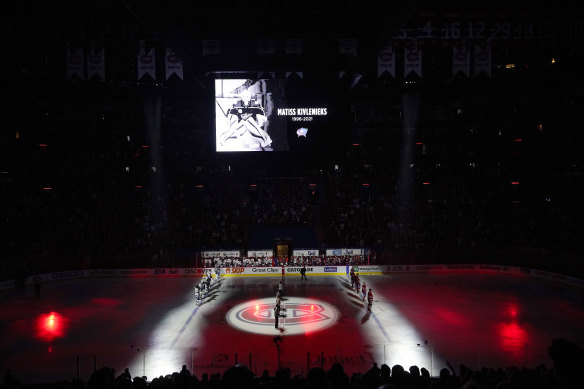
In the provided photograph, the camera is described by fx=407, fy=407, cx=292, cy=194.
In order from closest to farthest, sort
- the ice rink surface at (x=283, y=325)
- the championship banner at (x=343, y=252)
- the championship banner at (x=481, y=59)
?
1. the ice rink surface at (x=283, y=325)
2. the championship banner at (x=481, y=59)
3. the championship banner at (x=343, y=252)

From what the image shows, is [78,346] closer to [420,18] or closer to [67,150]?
[420,18]

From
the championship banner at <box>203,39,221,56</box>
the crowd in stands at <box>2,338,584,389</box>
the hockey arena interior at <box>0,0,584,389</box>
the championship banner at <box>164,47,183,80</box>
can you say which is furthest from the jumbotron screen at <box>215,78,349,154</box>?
the championship banner at <box>164,47,183,80</box>

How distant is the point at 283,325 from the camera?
65.8 feet

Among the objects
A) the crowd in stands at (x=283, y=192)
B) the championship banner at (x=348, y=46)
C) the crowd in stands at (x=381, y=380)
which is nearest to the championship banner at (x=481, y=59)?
the championship banner at (x=348, y=46)

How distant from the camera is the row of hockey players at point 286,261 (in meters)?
32.8

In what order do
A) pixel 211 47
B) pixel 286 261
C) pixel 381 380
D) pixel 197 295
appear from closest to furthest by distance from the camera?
pixel 381 380
pixel 211 47
pixel 197 295
pixel 286 261

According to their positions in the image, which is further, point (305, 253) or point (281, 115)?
point (305, 253)

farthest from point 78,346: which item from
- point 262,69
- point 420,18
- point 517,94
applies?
point 517,94

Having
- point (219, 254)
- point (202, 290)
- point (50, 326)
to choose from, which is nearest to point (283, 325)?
point (202, 290)

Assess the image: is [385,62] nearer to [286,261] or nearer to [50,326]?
[286,261]

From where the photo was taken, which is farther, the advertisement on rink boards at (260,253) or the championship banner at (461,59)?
the advertisement on rink boards at (260,253)

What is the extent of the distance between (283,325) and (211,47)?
1410 cm

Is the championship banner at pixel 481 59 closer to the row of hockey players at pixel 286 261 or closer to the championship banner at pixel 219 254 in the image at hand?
the row of hockey players at pixel 286 261

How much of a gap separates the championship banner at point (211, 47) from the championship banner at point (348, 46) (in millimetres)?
3244
